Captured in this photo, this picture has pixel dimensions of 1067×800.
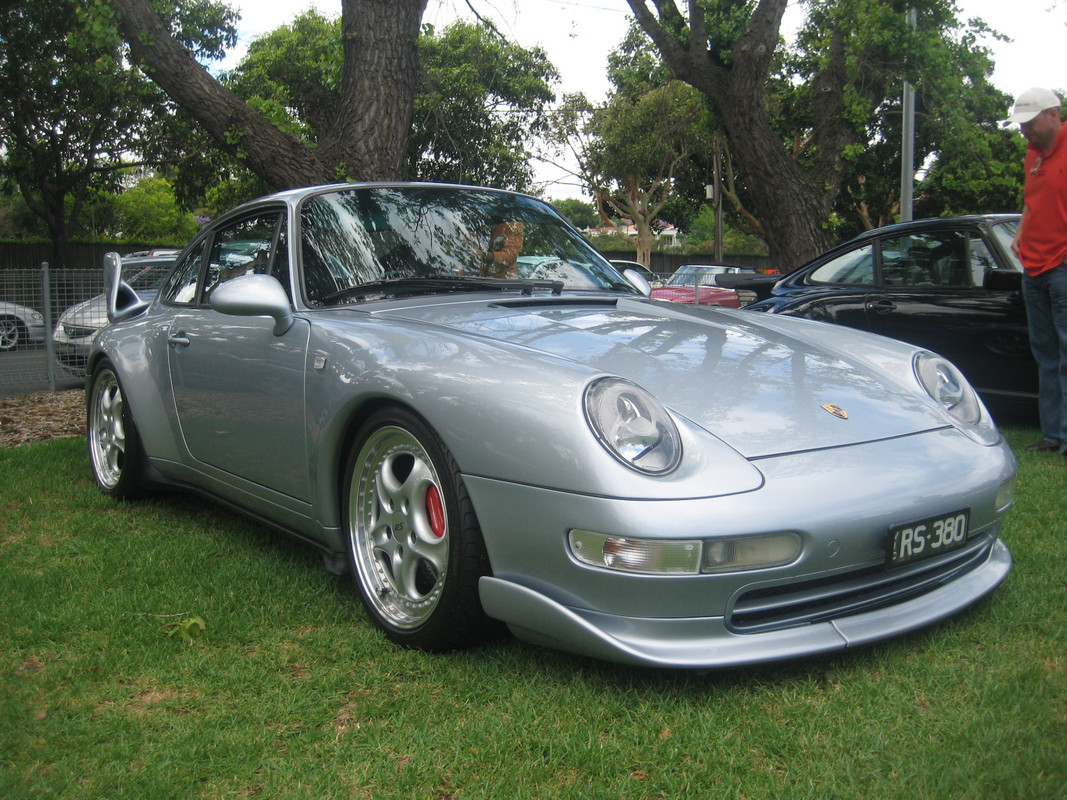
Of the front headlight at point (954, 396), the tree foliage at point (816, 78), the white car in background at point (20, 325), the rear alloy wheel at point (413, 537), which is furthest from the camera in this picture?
the tree foliage at point (816, 78)

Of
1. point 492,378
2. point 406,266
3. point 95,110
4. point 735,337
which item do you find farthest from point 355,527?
point 95,110

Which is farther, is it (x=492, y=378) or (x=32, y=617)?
(x=32, y=617)

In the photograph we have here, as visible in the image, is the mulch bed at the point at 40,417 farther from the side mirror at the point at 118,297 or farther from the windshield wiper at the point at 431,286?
the windshield wiper at the point at 431,286

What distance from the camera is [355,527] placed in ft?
9.49

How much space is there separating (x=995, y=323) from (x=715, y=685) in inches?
156

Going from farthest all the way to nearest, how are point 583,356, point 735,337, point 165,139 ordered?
1. point 165,139
2. point 735,337
3. point 583,356

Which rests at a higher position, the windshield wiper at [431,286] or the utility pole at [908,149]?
the utility pole at [908,149]

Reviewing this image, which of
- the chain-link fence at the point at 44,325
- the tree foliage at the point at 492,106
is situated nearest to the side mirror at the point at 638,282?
the chain-link fence at the point at 44,325

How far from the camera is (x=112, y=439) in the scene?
4.57 m

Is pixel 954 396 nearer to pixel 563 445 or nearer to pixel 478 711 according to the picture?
pixel 563 445

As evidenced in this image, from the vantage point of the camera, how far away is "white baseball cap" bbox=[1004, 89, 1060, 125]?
486cm

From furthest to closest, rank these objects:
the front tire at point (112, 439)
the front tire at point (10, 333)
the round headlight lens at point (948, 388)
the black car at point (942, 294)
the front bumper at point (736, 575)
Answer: the front tire at point (10, 333) → the black car at point (942, 294) → the front tire at point (112, 439) → the round headlight lens at point (948, 388) → the front bumper at point (736, 575)

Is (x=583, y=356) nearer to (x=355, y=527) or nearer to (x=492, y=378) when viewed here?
(x=492, y=378)

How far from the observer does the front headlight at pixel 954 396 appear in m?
2.81
